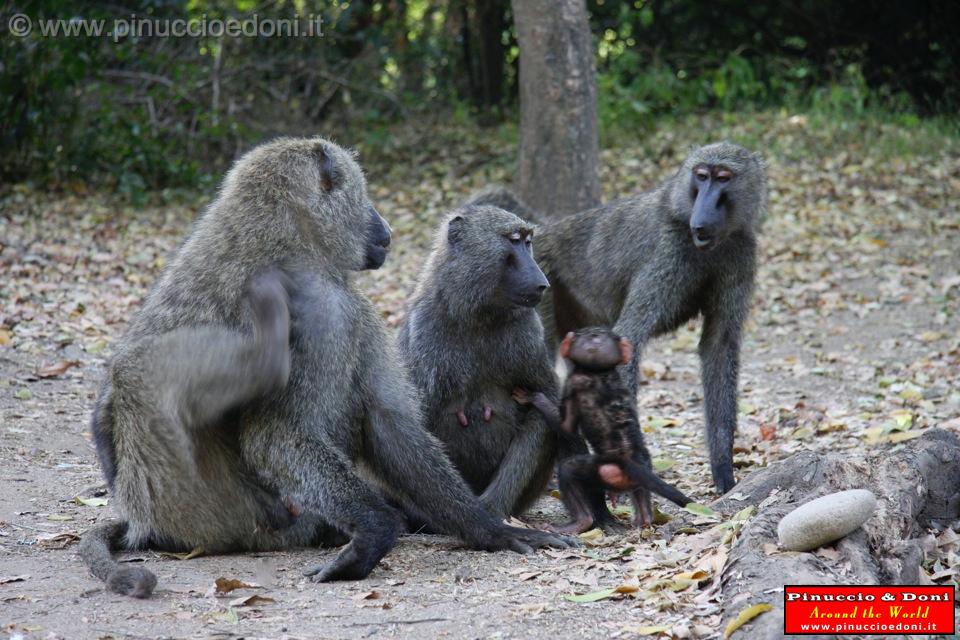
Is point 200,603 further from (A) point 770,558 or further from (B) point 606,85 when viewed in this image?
(B) point 606,85

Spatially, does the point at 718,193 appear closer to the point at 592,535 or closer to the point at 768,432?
the point at 768,432

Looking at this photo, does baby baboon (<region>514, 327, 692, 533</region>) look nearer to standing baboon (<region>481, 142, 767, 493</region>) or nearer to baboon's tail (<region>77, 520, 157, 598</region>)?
standing baboon (<region>481, 142, 767, 493</region>)

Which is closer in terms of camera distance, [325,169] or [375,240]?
[325,169]

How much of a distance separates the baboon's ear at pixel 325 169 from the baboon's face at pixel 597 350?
1167 millimetres

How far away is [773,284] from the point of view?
9.09 metres

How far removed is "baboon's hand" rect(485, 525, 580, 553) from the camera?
3.98 metres

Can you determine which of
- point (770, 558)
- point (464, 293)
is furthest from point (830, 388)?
point (770, 558)

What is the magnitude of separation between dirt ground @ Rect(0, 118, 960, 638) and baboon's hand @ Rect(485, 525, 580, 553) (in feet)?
0.18

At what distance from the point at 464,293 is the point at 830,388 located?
3.15 metres

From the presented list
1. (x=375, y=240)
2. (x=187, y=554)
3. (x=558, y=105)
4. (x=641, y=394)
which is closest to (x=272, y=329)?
(x=375, y=240)

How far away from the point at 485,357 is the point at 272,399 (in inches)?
43.0

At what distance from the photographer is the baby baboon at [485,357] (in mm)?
4469

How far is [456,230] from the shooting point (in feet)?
15.1

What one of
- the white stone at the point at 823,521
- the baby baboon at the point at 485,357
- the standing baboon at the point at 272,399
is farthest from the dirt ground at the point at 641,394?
Answer: the baby baboon at the point at 485,357
